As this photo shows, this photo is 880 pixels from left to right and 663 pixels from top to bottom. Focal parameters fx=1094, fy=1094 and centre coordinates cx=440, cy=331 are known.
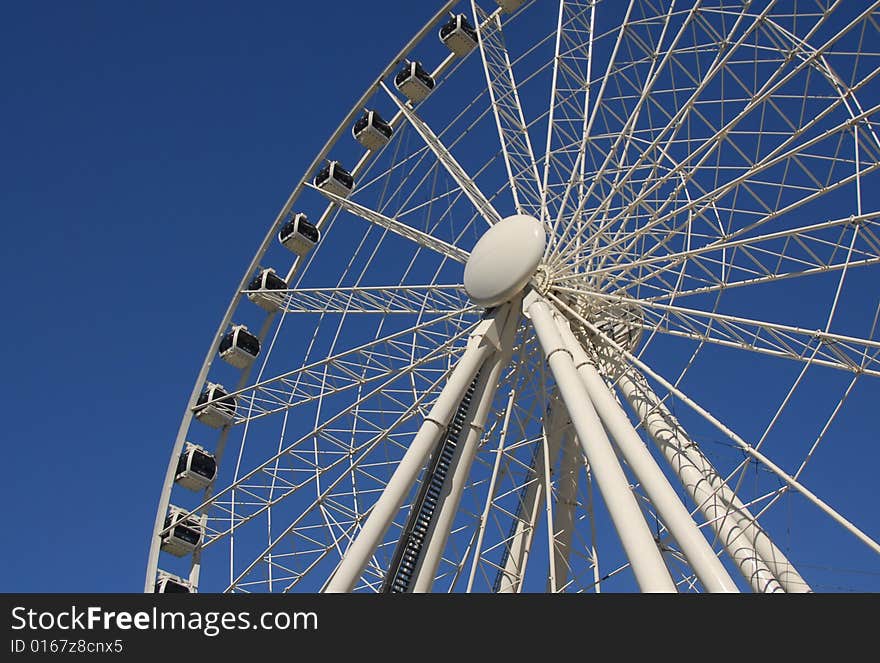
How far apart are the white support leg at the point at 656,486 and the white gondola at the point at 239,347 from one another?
1038cm

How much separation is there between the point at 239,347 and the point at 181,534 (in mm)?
4609

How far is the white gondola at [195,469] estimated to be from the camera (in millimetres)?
24156

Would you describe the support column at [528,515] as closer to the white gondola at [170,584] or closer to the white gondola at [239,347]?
the white gondola at [170,584]

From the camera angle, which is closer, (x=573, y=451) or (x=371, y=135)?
(x=573, y=451)

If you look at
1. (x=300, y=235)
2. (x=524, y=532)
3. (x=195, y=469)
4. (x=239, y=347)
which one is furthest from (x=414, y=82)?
(x=524, y=532)

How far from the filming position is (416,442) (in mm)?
17438

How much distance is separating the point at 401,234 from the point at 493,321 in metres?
5.24
